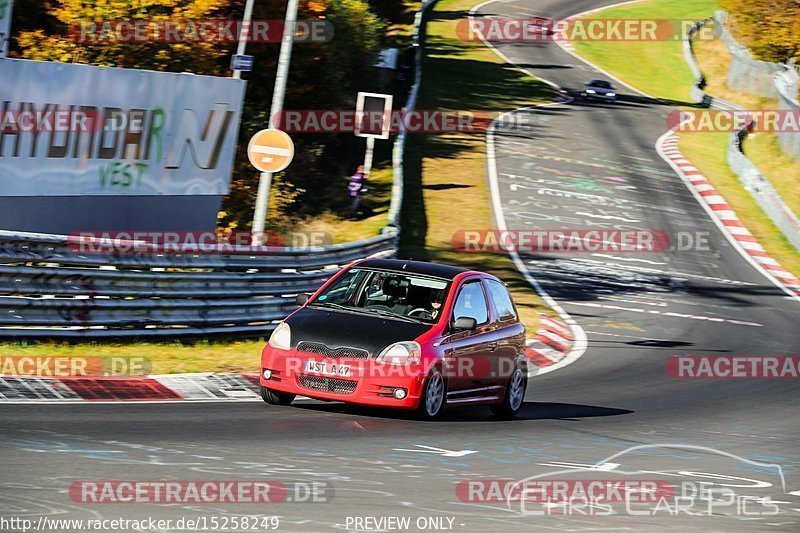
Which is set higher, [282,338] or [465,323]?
[465,323]

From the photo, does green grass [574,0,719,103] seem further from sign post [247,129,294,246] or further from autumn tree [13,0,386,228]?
sign post [247,129,294,246]

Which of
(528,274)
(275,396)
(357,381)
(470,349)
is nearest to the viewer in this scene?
(357,381)

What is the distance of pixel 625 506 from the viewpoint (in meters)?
8.06

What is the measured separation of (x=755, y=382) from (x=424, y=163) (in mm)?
22706

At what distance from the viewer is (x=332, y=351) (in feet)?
35.3

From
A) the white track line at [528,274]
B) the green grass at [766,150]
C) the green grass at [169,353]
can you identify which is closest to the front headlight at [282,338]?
the green grass at [169,353]

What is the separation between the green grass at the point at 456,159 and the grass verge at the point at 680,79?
287 inches

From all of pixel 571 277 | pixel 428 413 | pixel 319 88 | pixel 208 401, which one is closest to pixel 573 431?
pixel 428 413

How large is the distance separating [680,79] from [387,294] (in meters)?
54.9

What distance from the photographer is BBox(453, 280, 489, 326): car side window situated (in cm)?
1191

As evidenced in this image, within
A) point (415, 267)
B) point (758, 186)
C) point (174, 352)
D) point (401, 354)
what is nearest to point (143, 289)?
point (174, 352)

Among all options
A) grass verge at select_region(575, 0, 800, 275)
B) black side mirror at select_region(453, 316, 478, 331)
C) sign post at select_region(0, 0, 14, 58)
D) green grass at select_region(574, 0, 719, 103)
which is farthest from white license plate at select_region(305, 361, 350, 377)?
green grass at select_region(574, 0, 719, 103)

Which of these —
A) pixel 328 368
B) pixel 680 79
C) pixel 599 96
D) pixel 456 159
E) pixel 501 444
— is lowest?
pixel 456 159

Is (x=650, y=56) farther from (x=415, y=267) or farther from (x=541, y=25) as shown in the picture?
(x=415, y=267)
